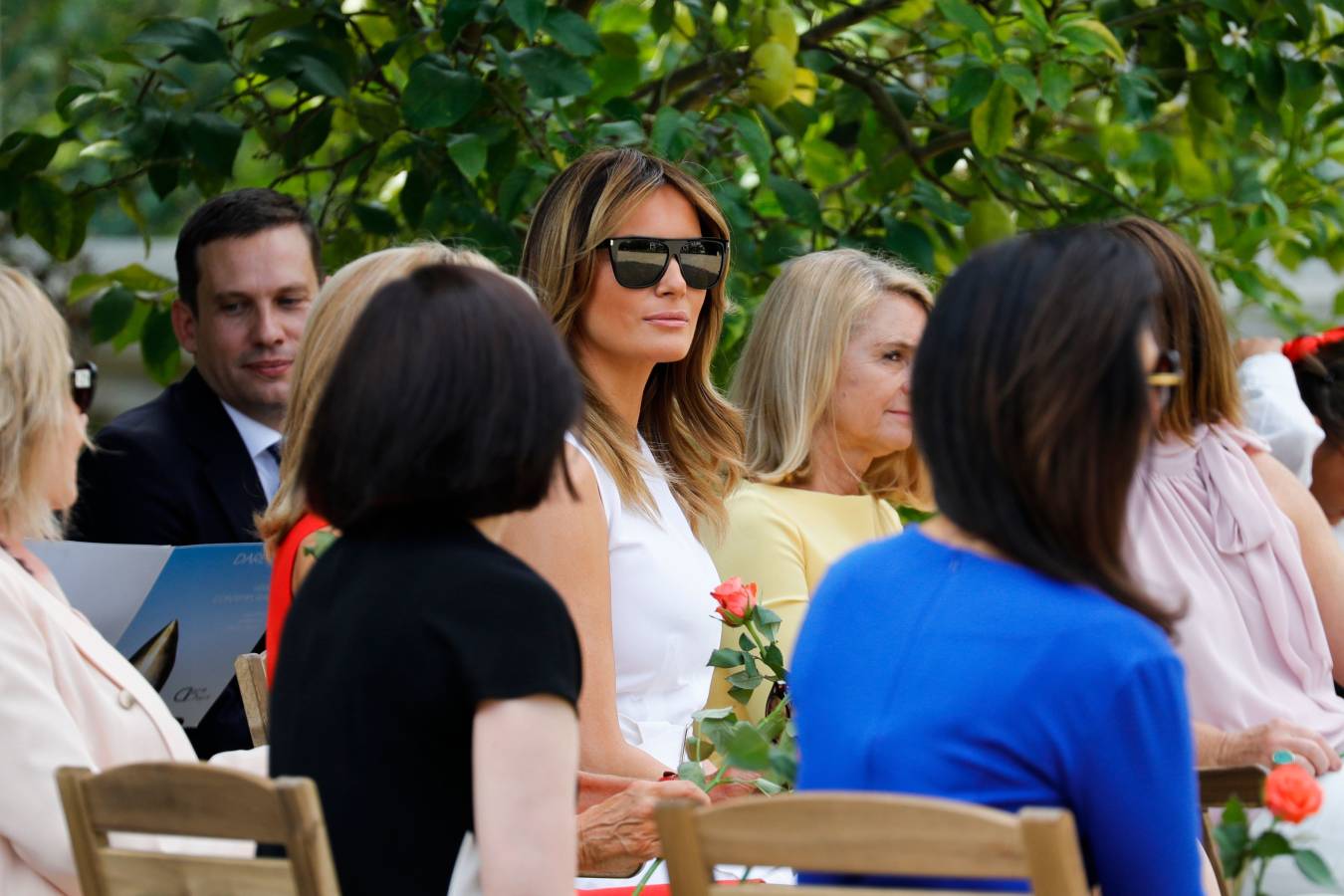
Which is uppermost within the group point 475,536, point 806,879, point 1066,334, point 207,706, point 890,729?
point 1066,334

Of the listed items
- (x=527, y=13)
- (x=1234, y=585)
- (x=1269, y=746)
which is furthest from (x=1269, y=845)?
(x=527, y=13)

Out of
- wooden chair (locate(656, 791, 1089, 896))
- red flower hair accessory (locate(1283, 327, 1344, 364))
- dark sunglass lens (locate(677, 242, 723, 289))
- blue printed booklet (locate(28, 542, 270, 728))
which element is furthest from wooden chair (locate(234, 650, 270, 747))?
red flower hair accessory (locate(1283, 327, 1344, 364))

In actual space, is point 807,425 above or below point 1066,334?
below

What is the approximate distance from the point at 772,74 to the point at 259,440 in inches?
56.0

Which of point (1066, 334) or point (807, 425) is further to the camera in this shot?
point (807, 425)

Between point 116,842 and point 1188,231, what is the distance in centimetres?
360

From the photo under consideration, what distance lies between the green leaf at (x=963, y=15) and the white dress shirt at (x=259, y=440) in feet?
5.74

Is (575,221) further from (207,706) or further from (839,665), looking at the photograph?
(839,665)

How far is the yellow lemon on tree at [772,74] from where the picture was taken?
152 inches

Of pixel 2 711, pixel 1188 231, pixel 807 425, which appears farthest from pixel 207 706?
pixel 1188 231

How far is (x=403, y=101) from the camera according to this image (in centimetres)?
357

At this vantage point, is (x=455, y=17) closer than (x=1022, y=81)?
Yes

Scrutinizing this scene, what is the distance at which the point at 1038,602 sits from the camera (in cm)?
157

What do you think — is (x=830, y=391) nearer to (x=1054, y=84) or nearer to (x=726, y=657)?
(x=1054, y=84)
